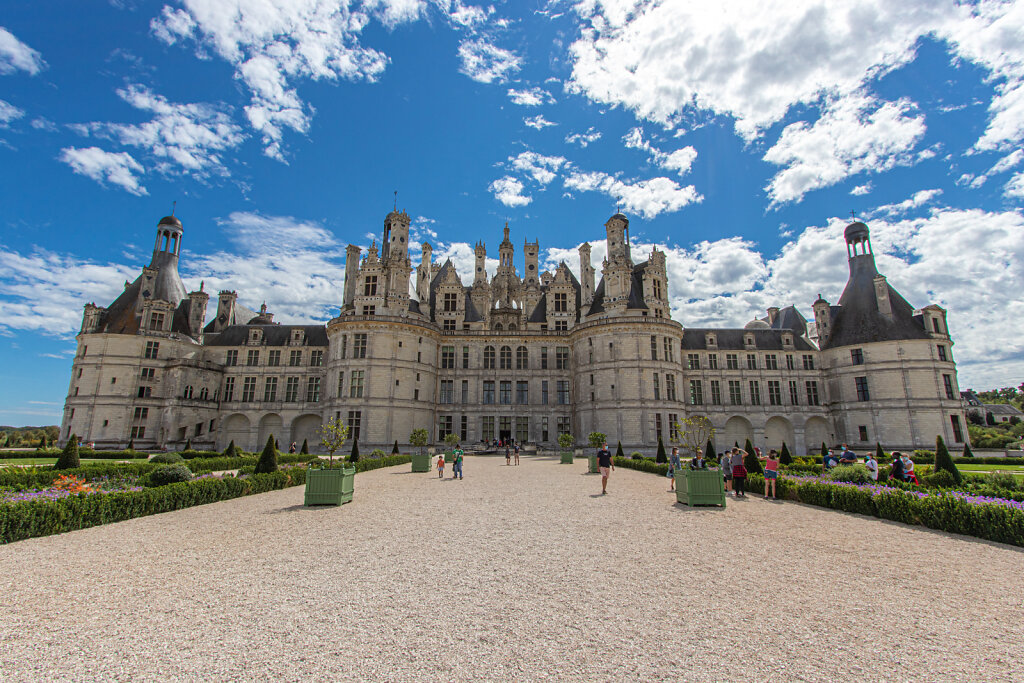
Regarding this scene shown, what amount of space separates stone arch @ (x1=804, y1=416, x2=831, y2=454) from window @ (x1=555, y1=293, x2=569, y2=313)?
26475mm

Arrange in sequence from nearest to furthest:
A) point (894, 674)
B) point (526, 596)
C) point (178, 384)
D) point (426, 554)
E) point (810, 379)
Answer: point (894, 674) → point (526, 596) → point (426, 554) → point (178, 384) → point (810, 379)

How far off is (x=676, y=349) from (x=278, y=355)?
39.8m

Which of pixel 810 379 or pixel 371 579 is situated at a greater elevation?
pixel 810 379

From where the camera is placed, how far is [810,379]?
47594mm

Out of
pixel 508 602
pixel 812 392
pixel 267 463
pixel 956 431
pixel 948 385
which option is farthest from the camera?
pixel 812 392

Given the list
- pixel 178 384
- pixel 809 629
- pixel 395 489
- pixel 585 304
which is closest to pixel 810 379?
pixel 585 304

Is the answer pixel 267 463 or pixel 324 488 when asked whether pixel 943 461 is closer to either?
pixel 324 488

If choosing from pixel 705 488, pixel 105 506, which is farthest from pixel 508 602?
pixel 105 506

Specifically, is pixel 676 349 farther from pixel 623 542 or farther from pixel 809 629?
pixel 809 629

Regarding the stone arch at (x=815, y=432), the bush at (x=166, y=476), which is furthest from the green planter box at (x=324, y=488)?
the stone arch at (x=815, y=432)

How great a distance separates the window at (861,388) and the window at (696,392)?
13669mm

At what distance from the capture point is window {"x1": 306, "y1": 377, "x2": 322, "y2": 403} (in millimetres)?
47594

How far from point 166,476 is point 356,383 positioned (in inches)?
1007

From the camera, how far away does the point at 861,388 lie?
145 feet
